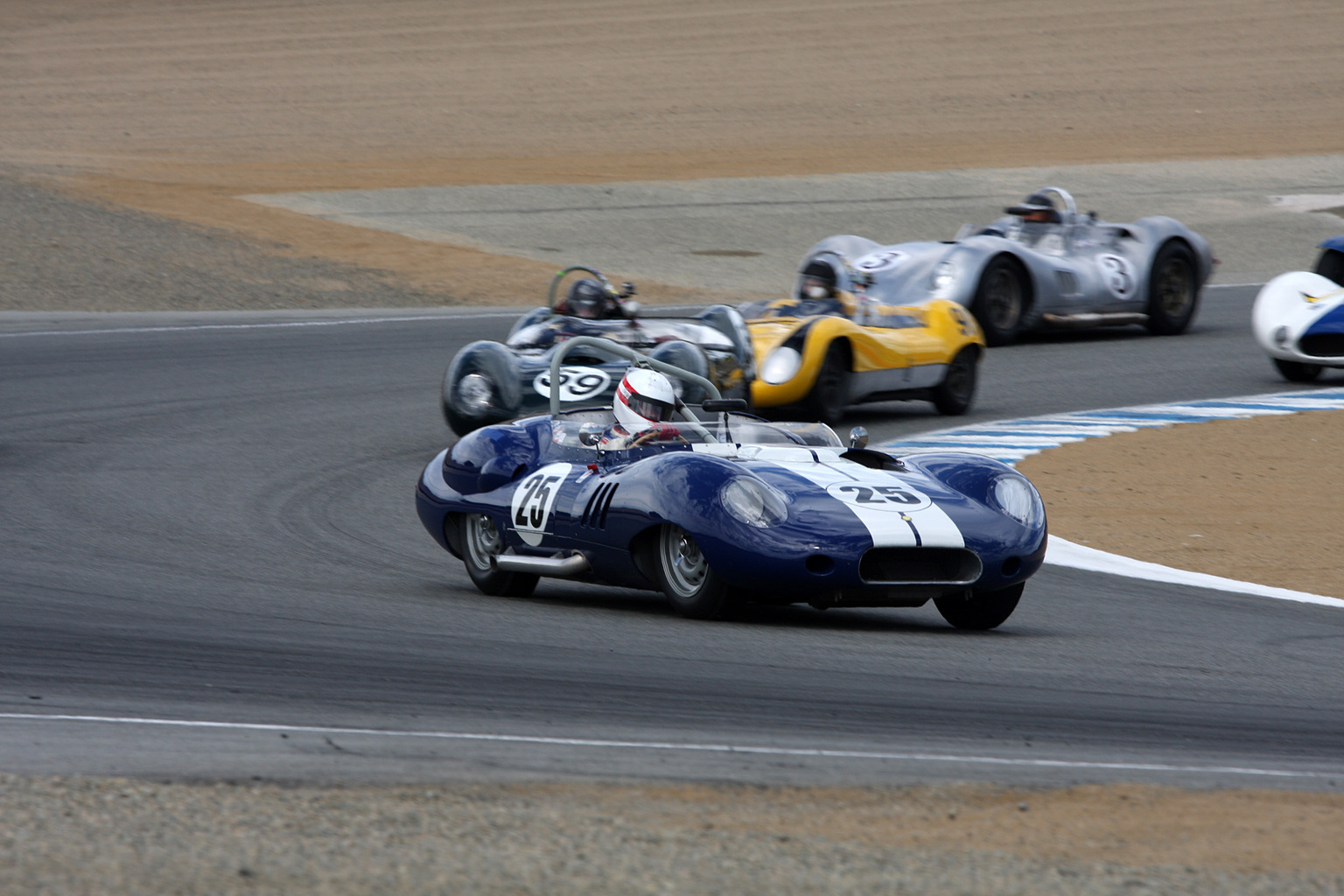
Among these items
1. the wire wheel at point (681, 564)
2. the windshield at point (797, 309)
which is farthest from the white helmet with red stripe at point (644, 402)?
the windshield at point (797, 309)

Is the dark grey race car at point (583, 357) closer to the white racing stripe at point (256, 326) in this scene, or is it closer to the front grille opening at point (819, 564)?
the front grille opening at point (819, 564)

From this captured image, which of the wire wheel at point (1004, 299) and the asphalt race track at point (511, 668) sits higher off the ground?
the asphalt race track at point (511, 668)

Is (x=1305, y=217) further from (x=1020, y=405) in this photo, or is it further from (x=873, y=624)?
(x=873, y=624)

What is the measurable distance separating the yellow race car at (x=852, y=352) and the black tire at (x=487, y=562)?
5.61m

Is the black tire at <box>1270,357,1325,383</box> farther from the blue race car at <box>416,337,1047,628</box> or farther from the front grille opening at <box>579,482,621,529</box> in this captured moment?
the front grille opening at <box>579,482,621,529</box>

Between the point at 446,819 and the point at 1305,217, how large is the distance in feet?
99.8

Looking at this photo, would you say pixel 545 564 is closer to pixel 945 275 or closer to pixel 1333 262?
pixel 945 275

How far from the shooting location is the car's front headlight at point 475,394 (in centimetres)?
1312

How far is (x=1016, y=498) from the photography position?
803cm

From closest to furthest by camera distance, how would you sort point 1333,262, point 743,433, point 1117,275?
point 743,433
point 1333,262
point 1117,275

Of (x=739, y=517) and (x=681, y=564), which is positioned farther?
(x=681, y=564)

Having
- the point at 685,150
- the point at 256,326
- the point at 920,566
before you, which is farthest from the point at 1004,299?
the point at 685,150

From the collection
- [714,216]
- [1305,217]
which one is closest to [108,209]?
[714,216]

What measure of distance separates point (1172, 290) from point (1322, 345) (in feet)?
13.7
